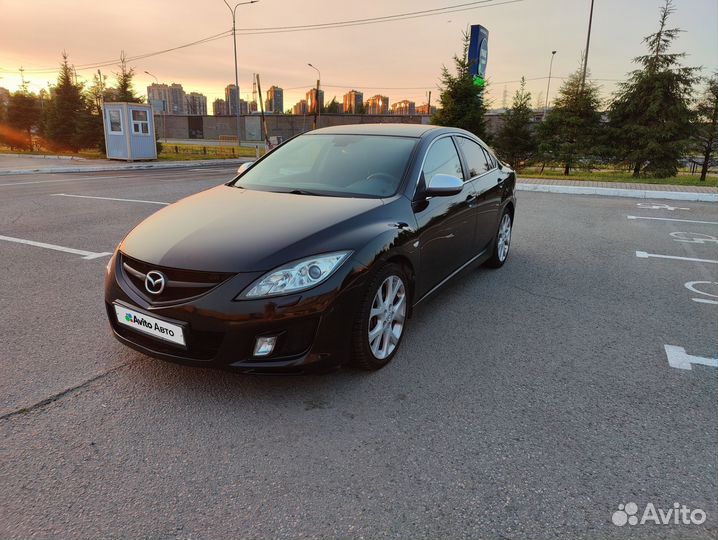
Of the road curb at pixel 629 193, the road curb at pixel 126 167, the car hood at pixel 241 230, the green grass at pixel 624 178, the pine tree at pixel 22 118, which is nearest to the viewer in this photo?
the car hood at pixel 241 230

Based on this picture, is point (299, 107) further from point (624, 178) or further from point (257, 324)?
point (257, 324)

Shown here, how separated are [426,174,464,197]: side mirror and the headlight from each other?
3.83ft

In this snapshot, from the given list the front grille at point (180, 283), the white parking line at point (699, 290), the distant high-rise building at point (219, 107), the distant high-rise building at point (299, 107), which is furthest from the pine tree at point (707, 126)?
the distant high-rise building at point (219, 107)

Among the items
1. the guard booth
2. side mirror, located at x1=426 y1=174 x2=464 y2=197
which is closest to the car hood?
side mirror, located at x1=426 y1=174 x2=464 y2=197

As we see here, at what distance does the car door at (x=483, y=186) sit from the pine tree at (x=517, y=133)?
58.3 ft

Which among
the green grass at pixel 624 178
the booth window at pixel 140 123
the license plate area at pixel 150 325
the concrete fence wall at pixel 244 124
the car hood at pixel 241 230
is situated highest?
the concrete fence wall at pixel 244 124

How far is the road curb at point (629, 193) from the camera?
12656 mm

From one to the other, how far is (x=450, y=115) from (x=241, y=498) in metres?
18.6

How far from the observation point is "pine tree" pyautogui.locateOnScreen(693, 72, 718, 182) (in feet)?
64.6

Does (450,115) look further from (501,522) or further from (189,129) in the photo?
(189,129)

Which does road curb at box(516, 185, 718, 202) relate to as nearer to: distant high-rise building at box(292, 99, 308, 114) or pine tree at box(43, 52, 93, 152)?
pine tree at box(43, 52, 93, 152)

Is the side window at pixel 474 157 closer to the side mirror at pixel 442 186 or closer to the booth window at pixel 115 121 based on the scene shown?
the side mirror at pixel 442 186

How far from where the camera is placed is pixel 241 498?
7.05 feet

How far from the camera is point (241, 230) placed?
3.04 m
